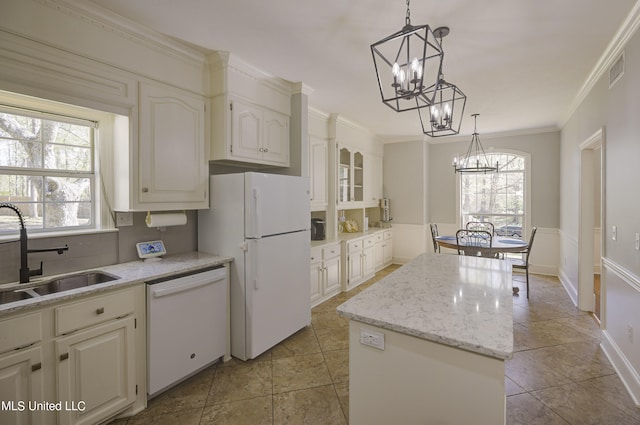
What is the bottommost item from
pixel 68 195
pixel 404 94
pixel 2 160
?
pixel 68 195

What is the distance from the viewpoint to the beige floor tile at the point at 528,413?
76.0 inches

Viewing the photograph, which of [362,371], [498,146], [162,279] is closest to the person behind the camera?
[362,371]

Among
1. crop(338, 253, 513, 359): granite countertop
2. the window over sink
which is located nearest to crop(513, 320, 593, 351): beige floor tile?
crop(338, 253, 513, 359): granite countertop

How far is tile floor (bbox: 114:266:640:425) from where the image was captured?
1.98 m

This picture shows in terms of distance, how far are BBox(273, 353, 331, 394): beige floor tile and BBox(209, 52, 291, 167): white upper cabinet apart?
6.14ft

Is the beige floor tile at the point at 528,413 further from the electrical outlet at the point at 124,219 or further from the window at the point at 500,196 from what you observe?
the window at the point at 500,196

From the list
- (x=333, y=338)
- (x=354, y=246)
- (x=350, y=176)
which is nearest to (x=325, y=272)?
(x=354, y=246)

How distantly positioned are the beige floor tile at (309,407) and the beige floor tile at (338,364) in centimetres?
13

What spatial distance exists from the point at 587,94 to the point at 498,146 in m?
2.42

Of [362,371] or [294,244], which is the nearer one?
[362,371]

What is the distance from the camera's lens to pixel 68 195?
89.5 inches

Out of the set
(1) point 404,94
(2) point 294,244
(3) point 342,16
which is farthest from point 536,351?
(3) point 342,16

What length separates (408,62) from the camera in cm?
148

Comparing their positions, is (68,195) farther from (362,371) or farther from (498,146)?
(498,146)
